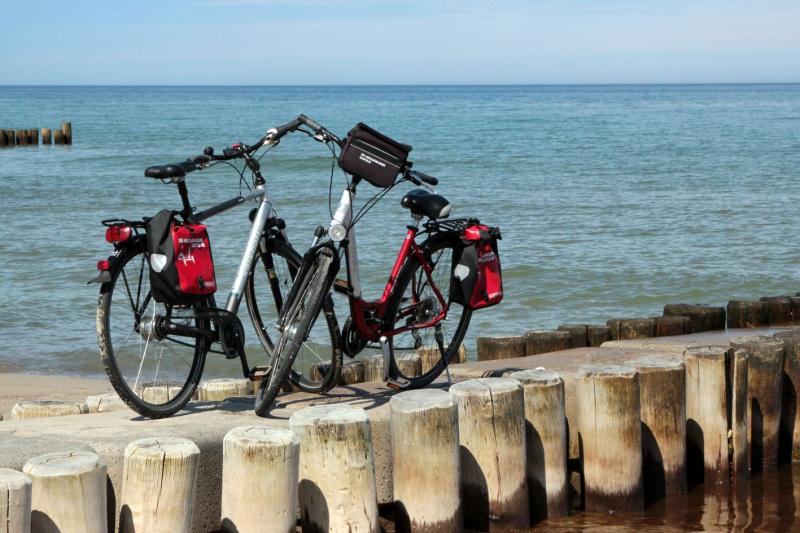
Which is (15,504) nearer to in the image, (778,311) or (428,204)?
(428,204)

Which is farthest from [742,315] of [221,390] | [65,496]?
[65,496]

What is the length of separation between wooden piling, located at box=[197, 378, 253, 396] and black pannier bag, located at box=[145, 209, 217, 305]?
3.44 feet

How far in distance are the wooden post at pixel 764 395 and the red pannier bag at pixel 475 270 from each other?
1.49 metres

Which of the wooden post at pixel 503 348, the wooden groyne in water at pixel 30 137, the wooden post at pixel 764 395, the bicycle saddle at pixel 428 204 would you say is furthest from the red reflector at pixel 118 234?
the wooden groyne in water at pixel 30 137

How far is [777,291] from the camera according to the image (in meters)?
14.8

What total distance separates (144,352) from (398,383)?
4.78 feet

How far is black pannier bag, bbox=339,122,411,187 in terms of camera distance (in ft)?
18.6

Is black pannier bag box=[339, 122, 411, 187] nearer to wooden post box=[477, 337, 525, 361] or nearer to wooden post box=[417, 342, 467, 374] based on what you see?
wooden post box=[417, 342, 467, 374]

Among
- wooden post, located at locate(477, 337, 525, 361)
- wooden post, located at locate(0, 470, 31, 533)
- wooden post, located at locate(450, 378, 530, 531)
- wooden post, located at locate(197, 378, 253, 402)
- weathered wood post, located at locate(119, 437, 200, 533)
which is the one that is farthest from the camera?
wooden post, located at locate(477, 337, 525, 361)

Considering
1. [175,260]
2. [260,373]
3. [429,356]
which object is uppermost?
[175,260]

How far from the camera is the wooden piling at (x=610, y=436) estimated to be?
5.58 metres

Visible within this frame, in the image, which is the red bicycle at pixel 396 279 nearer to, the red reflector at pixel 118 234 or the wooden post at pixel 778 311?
the red reflector at pixel 118 234

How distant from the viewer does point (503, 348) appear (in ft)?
25.5

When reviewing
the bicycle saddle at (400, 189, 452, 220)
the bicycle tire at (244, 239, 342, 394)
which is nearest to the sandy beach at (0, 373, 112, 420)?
the bicycle tire at (244, 239, 342, 394)
